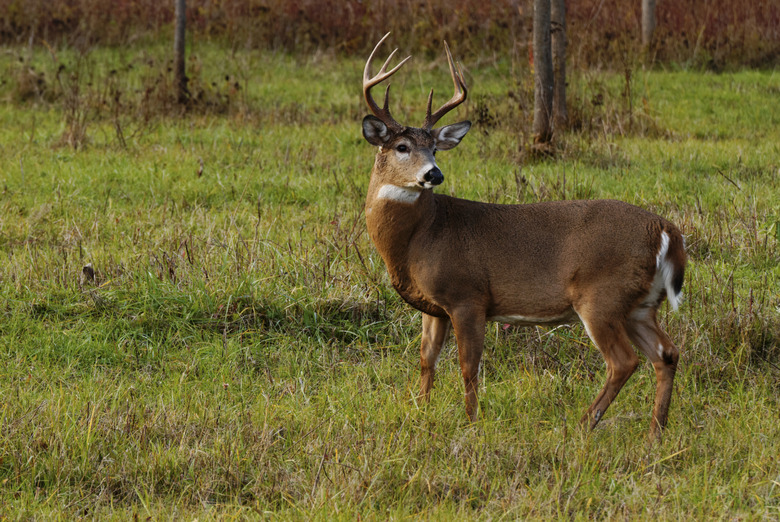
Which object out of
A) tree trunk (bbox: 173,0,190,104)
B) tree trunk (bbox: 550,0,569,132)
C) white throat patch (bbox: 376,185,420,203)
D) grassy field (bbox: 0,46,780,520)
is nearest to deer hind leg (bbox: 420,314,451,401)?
grassy field (bbox: 0,46,780,520)

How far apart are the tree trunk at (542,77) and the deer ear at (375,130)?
14.1 feet

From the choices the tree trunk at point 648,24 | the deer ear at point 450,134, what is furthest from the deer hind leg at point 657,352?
the tree trunk at point 648,24

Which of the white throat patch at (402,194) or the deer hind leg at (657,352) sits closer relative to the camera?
the deer hind leg at (657,352)

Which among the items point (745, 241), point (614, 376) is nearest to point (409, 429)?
point (614, 376)

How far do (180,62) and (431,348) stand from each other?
25.0 ft

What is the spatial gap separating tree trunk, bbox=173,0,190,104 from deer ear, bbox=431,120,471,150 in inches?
270

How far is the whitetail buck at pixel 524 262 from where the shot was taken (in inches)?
153

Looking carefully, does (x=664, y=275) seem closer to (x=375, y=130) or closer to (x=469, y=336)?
(x=469, y=336)

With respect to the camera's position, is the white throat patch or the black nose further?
the white throat patch

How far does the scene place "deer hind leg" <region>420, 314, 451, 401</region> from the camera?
169 inches

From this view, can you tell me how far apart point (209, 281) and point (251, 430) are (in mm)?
1593

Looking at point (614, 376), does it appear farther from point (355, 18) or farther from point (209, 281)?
point (355, 18)

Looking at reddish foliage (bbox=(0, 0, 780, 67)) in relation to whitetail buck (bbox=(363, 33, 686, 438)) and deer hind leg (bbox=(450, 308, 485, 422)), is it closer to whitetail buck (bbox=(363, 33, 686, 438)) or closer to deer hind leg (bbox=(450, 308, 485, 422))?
whitetail buck (bbox=(363, 33, 686, 438))

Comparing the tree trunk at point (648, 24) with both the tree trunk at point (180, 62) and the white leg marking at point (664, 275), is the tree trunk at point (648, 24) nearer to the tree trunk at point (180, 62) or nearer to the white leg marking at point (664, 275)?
the tree trunk at point (180, 62)
